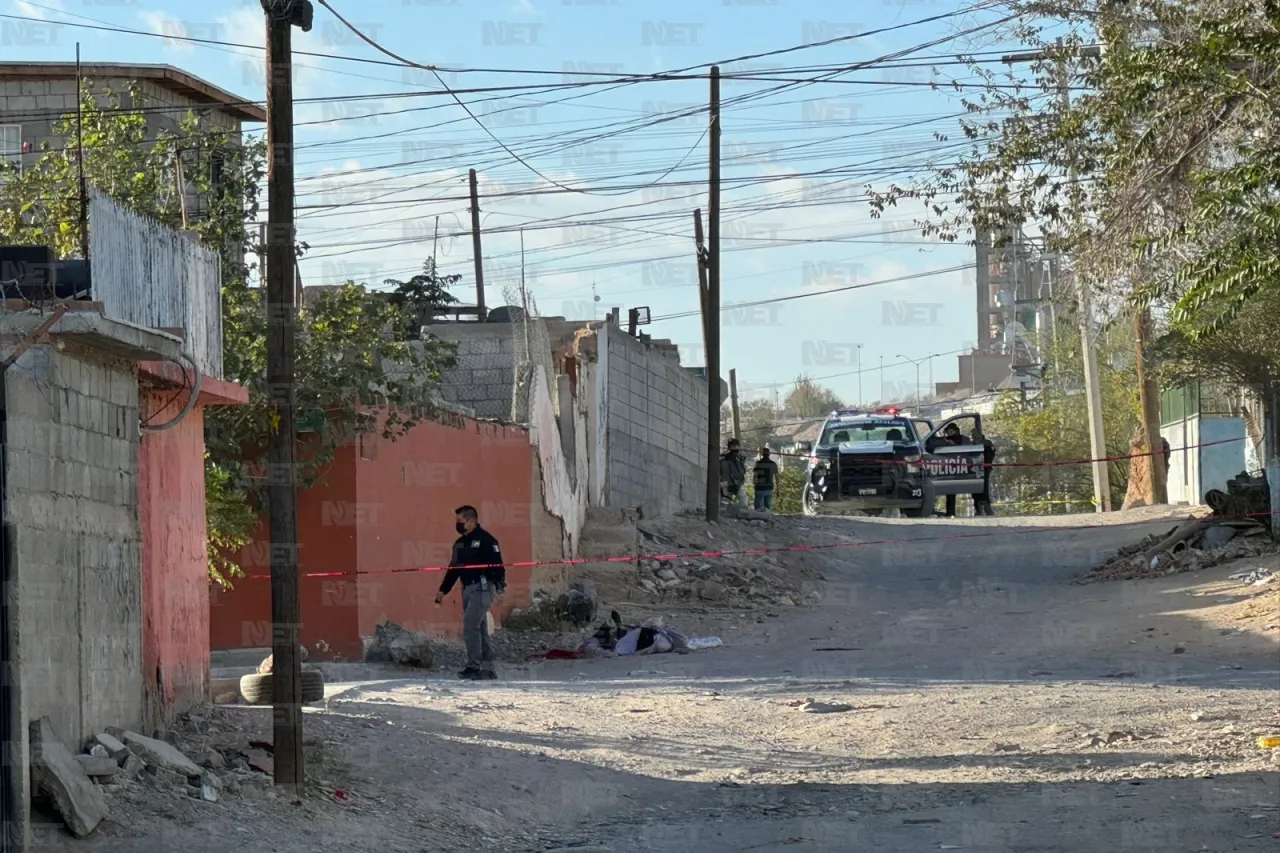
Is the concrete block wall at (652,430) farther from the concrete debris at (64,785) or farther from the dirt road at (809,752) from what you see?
the concrete debris at (64,785)

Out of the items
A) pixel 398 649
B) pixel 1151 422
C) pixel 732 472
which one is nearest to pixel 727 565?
pixel 398 649

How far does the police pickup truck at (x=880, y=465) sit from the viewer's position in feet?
107

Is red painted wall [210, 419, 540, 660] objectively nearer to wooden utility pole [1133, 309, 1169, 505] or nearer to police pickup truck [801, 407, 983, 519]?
police pickup truck [801, 407, 983, 519]

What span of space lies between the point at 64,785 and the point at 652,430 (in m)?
21.3

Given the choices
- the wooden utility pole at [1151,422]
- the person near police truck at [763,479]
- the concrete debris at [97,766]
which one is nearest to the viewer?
the concrete debris at [97,766]

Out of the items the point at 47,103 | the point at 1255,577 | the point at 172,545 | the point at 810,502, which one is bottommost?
the point at 1255,577

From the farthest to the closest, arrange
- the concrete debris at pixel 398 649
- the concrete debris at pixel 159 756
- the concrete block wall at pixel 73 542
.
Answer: the concrete debris at pixel 398 649, the concrete debris at pixel 159 756, the concrete block wall at pixel 73 542

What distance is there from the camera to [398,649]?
16844 millimetres

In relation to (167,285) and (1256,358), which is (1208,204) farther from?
(1256,358)

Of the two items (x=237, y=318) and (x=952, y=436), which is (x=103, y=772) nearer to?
(x=237, y=318)

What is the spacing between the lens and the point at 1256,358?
23.8 meters

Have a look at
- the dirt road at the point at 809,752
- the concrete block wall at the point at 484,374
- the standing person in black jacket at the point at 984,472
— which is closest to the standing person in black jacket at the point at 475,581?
the dirt road at the point at 809,752

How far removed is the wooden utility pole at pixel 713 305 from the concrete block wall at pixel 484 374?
496 centimetres

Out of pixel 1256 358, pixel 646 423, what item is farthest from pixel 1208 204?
pixel 646 423
